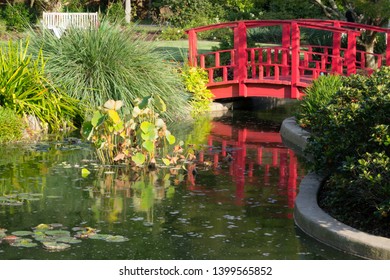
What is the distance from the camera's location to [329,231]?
9.02 meters

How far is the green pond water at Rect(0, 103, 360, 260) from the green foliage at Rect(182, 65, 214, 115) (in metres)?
3.31

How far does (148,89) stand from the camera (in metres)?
16.2

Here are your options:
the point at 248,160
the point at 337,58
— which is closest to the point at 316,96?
the point at 248,160

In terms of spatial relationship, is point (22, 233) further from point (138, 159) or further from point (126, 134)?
point (126, 134)

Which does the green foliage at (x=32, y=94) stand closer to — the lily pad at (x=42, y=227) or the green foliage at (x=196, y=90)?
the green foliage at (x=196, y=90)

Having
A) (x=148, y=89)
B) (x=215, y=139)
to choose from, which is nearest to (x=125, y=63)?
(x=148, y=89)

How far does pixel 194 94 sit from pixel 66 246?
9.75 m

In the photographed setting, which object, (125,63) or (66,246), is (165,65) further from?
(66,246)

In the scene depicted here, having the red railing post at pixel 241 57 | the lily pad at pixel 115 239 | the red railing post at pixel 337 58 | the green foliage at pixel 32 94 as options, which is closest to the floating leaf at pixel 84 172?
the lily pad at pixel 115 239

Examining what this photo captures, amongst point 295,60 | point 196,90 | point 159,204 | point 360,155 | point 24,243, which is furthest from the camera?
point 196,90

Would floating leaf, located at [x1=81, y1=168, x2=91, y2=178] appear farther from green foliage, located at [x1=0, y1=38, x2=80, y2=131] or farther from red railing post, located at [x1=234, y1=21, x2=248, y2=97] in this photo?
red railing post, located at [x1=234, y1=21, x2=248, y2=97]

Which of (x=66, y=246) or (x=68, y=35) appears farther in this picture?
(x=68, y=35)

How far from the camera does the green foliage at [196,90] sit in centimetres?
1820

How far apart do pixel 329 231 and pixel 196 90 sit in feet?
31.3
